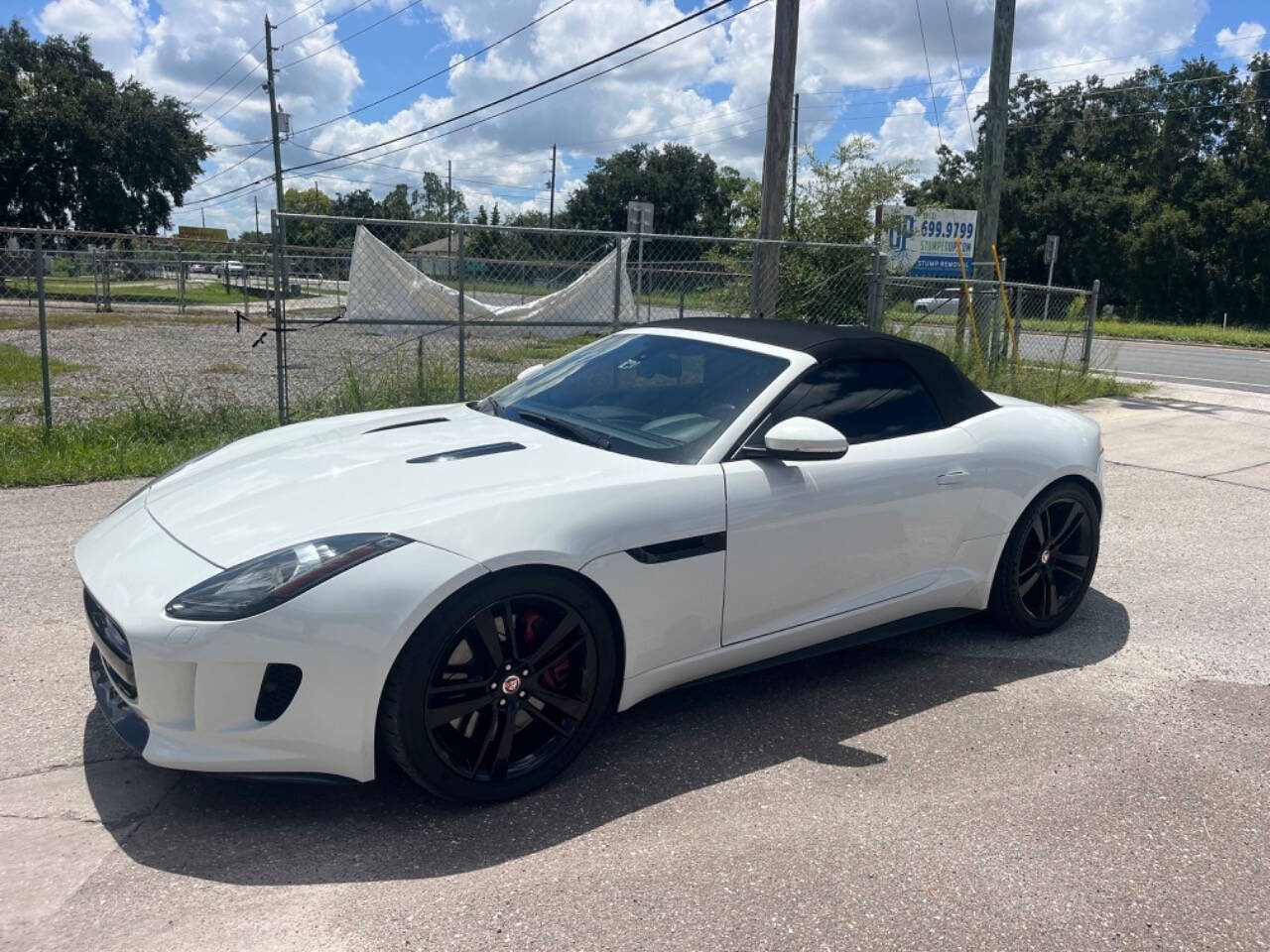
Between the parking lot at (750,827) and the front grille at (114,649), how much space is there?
377 mm

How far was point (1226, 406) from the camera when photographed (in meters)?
13.2

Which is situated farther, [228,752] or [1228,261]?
[1228,261]

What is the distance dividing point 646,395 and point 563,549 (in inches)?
46.4

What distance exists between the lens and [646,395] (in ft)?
13.2

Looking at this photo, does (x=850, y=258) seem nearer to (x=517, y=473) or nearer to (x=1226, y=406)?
(x=1226, y=406)

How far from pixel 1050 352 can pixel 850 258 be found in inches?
167

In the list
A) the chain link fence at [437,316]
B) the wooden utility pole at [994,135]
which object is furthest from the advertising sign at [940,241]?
the wooden utility pole at [994,135]

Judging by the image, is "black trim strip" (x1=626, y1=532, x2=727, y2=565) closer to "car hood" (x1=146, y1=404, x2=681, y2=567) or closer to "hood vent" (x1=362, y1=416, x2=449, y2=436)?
"car hood" (x1=146, y1=404, x2=681, y2=567)

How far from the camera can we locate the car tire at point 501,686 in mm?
2809

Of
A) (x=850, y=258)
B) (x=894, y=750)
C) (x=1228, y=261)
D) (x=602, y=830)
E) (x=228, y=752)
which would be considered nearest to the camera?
(x=228, y=752)

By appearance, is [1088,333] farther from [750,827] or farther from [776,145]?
[750,827]

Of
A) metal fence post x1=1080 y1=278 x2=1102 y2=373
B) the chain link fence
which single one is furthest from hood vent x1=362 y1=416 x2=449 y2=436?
metal fence post x1=1080 y1=278 x2=1102 y2=373

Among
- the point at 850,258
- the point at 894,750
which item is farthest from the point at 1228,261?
the point at 894,750

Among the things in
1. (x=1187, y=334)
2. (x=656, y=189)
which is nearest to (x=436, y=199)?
(x=656, y=189)
